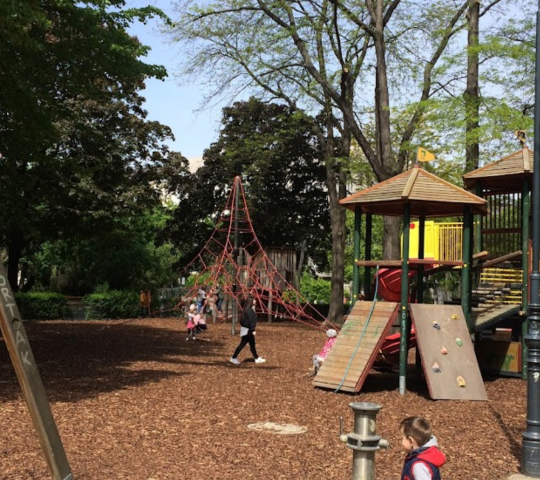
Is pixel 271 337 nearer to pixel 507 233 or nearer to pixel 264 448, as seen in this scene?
pixel 507 233

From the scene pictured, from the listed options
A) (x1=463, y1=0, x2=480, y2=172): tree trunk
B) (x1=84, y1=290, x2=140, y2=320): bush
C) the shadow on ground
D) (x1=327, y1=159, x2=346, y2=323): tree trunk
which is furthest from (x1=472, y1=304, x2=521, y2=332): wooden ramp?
(x1=84, y1=290, x2=140, y2=320): bush

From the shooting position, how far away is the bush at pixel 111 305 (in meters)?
35.8

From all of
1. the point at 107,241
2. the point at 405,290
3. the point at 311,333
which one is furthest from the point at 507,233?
the point at 107,241

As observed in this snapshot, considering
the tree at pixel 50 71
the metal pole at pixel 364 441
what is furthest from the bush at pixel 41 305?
the metal pole at pixel 364 441

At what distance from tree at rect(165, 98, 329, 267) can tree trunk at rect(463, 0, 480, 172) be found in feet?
51.4

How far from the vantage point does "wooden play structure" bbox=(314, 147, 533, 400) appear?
12.9 meters

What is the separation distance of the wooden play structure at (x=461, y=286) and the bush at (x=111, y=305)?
22139 mm

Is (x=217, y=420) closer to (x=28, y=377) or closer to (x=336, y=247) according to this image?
(x=28, y=377)

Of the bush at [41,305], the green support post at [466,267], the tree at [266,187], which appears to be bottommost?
the bush at [41,305]

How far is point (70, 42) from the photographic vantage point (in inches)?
581

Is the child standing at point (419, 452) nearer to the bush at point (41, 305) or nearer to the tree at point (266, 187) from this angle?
the bush at point (41, 305)

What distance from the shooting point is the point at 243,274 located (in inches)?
1203

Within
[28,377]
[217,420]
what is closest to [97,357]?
[217,420]

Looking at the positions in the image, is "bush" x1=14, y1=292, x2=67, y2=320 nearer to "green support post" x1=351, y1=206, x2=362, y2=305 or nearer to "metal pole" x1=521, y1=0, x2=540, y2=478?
"green support post" x1=351, y1=206, x2=362, y2=305
